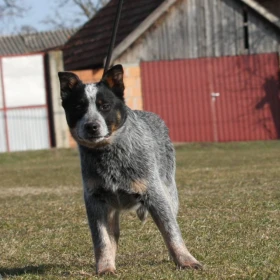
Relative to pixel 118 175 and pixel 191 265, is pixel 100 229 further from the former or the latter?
pixel 191 265

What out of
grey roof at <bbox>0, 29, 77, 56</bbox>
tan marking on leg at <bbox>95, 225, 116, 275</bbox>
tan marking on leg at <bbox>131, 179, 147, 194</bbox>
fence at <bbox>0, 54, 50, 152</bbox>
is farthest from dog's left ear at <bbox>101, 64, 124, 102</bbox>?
grey roof at <bbox>0, 29, 77, 56</bbox>

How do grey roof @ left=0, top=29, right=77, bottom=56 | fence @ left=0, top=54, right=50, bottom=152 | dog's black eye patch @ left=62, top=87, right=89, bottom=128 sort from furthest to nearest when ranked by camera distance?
grey roof @ left=0, top=29, right=77, bottom=56
fence @ left=0, top=54, right=50, bottom=152
dog's black eye patch @ left=62, top=87, right=89, bottom=128

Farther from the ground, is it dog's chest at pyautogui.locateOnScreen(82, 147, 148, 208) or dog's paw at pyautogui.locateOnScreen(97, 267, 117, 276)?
dog's chest at pyautogui.locateOnScreen(82, 147, 148, 208)

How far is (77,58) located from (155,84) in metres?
3.60

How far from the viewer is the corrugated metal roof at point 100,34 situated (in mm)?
31438

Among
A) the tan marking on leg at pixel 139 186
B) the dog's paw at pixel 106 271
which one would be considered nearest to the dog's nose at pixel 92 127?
the tan marking on leg at pixel 139 186

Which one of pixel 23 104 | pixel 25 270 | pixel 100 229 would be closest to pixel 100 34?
pixel 23 104

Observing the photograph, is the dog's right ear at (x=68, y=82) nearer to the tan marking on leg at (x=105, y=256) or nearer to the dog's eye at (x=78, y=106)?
the dog's eye at (x=78, y=106)

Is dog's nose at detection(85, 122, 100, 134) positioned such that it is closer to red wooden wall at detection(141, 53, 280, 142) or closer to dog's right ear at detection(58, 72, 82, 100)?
dog's right ear at detection(58, 72, 82, 100)

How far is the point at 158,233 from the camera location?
31.8 feet

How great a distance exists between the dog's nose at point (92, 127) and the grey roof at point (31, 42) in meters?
54.4

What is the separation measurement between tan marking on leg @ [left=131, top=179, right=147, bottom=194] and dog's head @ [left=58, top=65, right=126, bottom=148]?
368mm

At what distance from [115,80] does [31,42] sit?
185 feet

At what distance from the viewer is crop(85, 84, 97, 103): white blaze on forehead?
7219 mm
